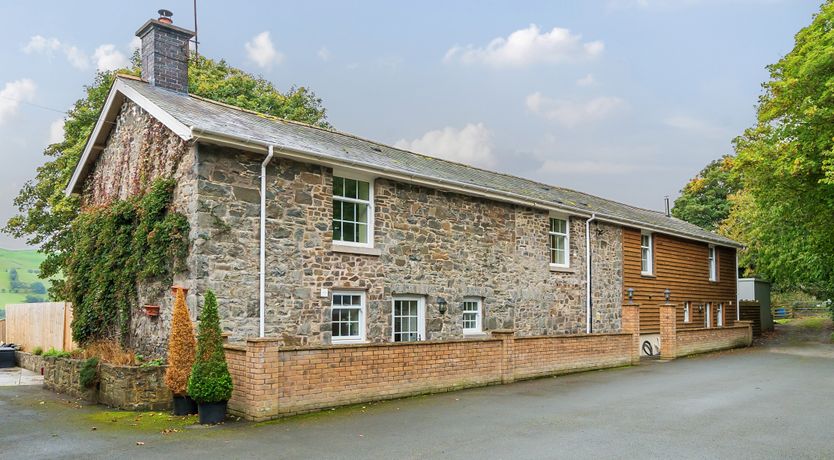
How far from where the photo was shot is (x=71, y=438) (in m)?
9.34

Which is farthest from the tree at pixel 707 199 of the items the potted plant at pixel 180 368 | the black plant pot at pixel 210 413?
the black plant pot at pixel 210 413

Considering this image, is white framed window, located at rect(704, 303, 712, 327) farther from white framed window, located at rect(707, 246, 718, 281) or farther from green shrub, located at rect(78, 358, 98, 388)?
green shrub, located at rect(78, 358, 98, 388)

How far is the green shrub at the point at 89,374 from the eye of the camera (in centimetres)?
1257

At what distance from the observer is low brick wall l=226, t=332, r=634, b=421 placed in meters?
10.1

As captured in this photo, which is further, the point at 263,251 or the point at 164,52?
the point at 164,52

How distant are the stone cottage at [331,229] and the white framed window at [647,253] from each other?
2.81 meters

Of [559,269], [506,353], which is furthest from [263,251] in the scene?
[559,269]

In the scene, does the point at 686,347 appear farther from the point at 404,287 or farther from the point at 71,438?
the point at 71,438

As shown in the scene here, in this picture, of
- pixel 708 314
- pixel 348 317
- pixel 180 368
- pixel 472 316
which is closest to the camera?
pixel 180 368

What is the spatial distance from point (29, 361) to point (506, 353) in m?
14.2

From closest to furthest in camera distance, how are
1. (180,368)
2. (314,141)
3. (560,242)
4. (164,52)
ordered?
(180,368)
(314,141)
(164,52)
(560,242)

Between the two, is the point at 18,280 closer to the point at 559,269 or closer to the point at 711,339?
the point at 559,269

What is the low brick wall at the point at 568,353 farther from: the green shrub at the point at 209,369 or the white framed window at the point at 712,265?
the white framed window at the point at 712,265

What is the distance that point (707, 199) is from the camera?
162 ft
